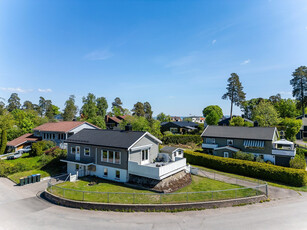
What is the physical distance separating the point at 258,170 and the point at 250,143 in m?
7.51

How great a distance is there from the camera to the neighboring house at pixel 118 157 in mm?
19906

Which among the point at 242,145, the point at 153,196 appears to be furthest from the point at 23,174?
the point at 242,145

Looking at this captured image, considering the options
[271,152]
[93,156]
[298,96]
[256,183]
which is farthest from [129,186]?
[298,96]

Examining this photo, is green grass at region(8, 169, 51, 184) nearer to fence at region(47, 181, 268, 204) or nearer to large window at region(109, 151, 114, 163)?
fence at region(47, 181, 268, 204)

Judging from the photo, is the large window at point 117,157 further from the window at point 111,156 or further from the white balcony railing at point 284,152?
the white balcony railing at point 284,152

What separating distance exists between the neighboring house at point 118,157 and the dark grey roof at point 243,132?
14.9m

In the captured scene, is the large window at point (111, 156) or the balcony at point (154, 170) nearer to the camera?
the balcony at point (154, 170)

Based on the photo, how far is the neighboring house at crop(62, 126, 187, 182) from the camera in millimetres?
19906

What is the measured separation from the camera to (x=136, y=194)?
1703 centimetres

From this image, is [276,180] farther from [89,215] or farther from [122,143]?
[89,215]

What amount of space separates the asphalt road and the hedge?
574 centimetres

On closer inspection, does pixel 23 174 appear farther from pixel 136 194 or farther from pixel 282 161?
pixel 282 161

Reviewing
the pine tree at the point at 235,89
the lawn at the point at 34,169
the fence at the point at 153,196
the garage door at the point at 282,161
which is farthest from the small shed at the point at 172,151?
the pine tree at the point at 235,89

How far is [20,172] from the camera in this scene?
26.4 metres
